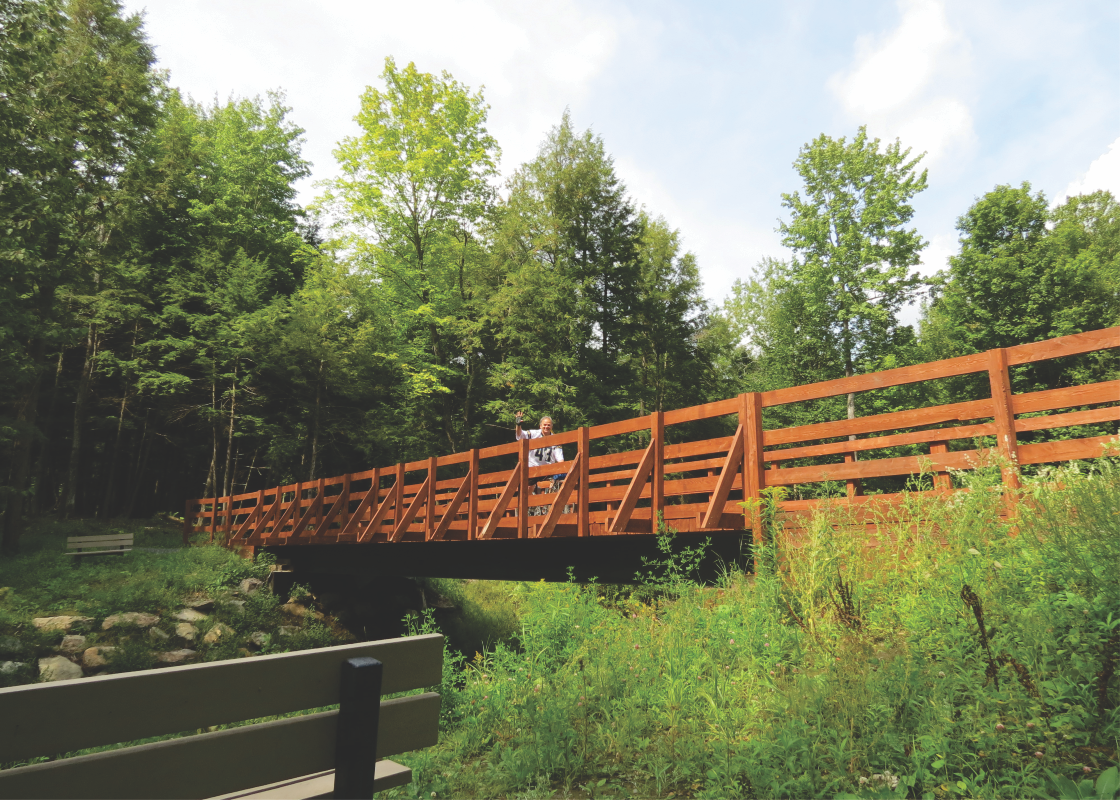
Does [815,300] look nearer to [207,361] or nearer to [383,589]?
[383,589]

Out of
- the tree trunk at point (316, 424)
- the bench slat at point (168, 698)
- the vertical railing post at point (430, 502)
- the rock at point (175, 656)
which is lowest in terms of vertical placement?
Result: the rock at point (175, 656)

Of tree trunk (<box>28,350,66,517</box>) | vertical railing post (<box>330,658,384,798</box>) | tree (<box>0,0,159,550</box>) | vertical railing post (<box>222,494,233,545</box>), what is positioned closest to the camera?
vertical railing post (<box>330,658,384,798</box>)

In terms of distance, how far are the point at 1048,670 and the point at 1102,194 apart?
140 ft

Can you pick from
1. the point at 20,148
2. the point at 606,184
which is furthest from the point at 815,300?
the point at 20,148

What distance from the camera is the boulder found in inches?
455

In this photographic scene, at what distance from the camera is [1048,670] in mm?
2904

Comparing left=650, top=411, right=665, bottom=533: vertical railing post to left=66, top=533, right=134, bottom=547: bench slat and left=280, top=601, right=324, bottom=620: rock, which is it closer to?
left=280, top=601, right=324, bottom=620: rock

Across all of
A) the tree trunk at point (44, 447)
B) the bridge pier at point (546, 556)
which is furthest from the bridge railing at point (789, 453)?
the tree trunk at point (44, 447)

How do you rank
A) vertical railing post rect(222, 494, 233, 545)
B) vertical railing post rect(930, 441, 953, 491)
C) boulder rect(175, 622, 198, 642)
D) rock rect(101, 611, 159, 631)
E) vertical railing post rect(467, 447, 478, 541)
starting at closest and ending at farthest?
vertical railing post rect(930, 441, 953, 491)
vertical railing post rect(467, 447, 478, 541)
rock rect(101, 611, 159, 631)
boulder rect(175, 622, 198, 642)
vertical railing post rect(222, 494, 233, 545)

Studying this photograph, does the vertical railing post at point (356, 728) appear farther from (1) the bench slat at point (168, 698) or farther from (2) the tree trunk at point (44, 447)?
(2) the tree trunk at point (44, 447)

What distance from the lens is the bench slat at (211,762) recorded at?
1417mm

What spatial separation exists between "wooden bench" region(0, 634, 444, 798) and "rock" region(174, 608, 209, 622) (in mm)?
12006

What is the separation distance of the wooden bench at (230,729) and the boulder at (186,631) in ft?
38.0

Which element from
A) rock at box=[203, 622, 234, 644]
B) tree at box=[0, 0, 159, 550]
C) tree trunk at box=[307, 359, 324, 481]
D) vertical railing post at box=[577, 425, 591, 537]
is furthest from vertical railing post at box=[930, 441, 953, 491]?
tree trunk at box=[307, 359, 324, 481]
